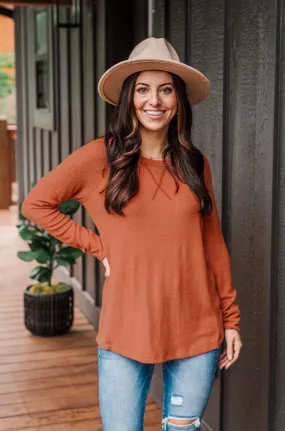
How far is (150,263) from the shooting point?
1969 millimetres

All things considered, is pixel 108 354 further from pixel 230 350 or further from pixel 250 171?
pixel 250 171

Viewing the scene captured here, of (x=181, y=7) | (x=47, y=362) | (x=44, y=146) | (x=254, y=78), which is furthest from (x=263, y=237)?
(x=44, y=146)

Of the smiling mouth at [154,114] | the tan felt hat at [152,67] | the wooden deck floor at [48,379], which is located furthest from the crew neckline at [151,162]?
the wooden deck floor at [48,379]

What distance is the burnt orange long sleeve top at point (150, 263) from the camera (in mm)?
1974

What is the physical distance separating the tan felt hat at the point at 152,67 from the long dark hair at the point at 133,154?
0.03m

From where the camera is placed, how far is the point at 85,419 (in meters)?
3.48

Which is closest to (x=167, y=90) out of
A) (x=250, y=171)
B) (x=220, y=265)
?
(x=220, y=265)

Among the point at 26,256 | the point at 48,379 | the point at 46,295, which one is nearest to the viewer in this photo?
the point at 48,379

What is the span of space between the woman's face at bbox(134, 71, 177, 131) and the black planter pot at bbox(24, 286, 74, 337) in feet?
9.30

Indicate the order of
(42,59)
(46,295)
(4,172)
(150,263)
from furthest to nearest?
(4,172) < (42,59) < (46,295) < (150,263)

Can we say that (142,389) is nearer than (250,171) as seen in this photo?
Yes

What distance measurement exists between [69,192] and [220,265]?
1.56 ft

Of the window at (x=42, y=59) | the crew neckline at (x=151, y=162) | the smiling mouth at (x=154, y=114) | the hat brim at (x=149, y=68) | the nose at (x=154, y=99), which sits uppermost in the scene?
the window at (x=42, y=59)

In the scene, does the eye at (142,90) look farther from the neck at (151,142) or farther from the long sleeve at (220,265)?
the long sleeve at (220,265)
